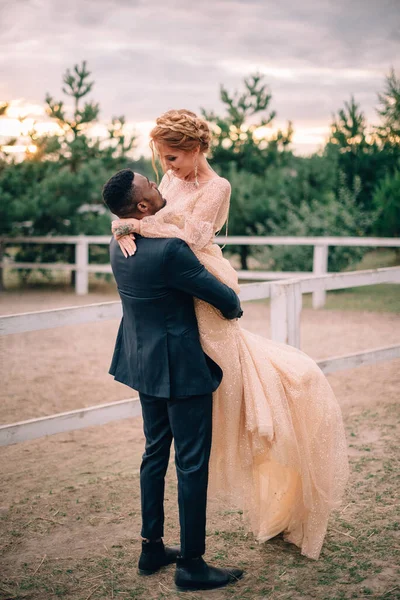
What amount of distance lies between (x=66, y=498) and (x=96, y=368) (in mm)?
3206

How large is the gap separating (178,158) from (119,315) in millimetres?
1736

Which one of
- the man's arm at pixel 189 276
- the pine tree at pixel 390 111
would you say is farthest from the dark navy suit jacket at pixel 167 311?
the pine tree at pixel 390 111

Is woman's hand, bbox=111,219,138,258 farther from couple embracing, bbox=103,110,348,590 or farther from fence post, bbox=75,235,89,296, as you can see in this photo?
fence post, bbox=75,235,89,296

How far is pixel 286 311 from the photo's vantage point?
417 centimetres

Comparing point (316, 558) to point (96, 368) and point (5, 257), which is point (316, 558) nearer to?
point (96, 368)

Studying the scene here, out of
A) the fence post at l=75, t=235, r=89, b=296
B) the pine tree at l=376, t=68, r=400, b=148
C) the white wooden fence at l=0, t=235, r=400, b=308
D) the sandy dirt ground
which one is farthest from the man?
the pine tree at l=376, t=68, r=400, b=148

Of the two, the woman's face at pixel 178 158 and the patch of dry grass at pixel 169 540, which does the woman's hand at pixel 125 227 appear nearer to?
the woman's face at pixel 178 158

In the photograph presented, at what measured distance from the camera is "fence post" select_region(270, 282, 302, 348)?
4164mm

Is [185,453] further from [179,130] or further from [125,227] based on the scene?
[179,130]

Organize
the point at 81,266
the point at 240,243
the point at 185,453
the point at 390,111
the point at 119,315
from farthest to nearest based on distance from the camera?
the point at 390,111 → the point at 81,266 → the point at 240,243 → the point at 119,315 → the point at 185,453

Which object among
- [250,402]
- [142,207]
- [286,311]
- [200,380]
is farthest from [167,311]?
[286,311]

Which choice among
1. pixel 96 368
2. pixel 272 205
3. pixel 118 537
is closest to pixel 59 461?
pixel 118 537

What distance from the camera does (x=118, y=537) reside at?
2984 mm

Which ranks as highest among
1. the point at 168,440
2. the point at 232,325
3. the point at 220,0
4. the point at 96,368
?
the point at 220,0
